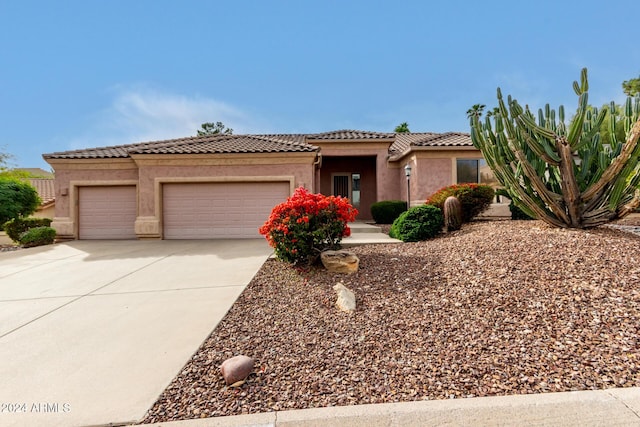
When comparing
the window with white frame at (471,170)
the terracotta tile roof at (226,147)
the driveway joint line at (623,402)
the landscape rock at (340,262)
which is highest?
the terracotta tile roof at (226,147)

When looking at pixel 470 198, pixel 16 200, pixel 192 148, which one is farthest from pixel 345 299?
pixel 16 200

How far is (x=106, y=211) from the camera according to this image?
11.4 m

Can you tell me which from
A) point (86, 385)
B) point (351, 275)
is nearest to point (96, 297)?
point (86, 385)

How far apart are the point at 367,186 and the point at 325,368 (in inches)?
578

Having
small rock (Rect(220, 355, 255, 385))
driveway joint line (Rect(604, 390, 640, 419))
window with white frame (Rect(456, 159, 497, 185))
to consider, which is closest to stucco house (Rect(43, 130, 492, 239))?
window with white frame (Rect(456, 159, 497, 185))

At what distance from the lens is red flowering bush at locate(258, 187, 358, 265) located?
5.57 meters

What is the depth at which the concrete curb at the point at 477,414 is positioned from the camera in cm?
215

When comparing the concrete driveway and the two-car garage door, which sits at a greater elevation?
the two-car garage door

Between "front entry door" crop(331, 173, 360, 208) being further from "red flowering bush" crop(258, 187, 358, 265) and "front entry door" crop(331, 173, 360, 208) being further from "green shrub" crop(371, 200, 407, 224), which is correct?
"red flowering bush" crop(258, 187, 358, 265)

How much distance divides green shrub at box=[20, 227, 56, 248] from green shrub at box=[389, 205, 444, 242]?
12551 mm

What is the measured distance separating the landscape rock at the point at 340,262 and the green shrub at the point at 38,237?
11.4 metres

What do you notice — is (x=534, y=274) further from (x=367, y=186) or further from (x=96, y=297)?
(x=367, y=186)

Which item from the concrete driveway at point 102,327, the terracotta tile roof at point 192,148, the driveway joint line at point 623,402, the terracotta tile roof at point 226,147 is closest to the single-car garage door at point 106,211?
the terracotta tile roof at point 192,148

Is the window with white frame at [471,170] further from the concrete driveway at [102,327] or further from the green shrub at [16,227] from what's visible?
the green shrub at [16,227]
